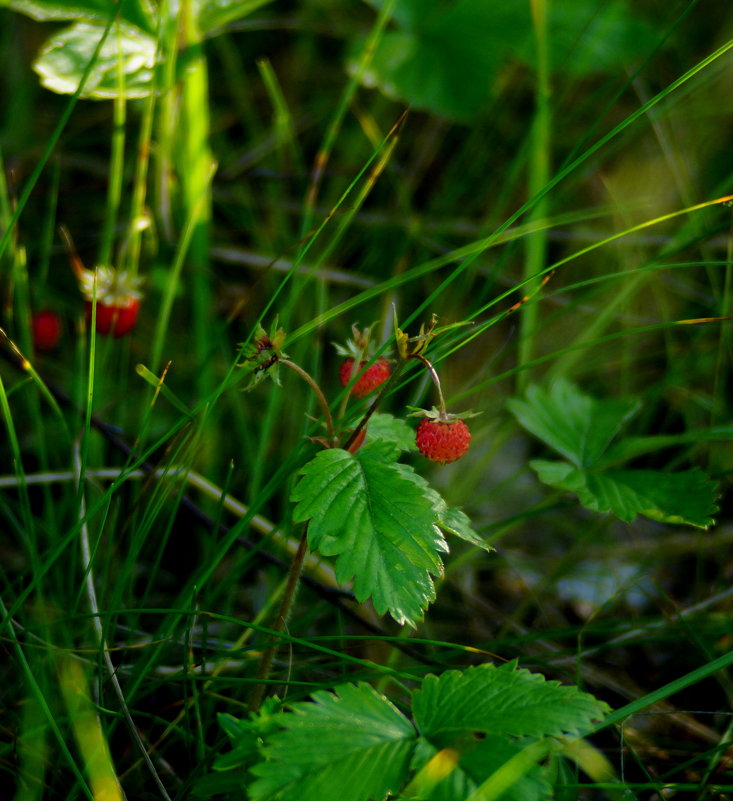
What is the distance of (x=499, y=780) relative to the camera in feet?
2.49

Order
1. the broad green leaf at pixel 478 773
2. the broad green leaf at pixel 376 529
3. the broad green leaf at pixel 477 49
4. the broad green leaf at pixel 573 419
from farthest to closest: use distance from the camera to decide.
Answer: the broad green leaf at pixel 477 49 → the broad green leaf at pixel 573 419 → the broad green leaf at pixel 376 529 → the broad green leaf at pixel 478 773

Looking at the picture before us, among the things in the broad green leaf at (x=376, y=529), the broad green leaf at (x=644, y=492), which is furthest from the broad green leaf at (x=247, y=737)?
the broad green leaf at (x=644, y=492)

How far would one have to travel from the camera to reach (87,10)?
60.1 inches

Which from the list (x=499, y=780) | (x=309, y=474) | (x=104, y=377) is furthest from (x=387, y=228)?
(x=499, y=780)

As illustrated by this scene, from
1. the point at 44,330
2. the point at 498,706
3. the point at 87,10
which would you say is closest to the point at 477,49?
the point at 87,10

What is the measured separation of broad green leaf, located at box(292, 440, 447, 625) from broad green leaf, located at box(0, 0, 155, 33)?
108 centimetres

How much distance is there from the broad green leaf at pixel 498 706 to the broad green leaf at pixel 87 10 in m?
1.37

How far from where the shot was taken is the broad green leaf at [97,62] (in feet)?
4.66

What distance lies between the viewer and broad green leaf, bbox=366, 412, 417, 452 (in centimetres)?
106

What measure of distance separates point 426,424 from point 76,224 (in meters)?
1.51

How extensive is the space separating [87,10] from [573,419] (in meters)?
1.27

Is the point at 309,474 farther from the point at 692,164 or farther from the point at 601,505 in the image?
the point at 692,164

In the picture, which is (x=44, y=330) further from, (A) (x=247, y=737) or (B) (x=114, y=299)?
(A) (x=247, y=737)

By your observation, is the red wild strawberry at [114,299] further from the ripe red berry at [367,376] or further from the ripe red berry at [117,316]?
the ripe red berry at [367,376]
